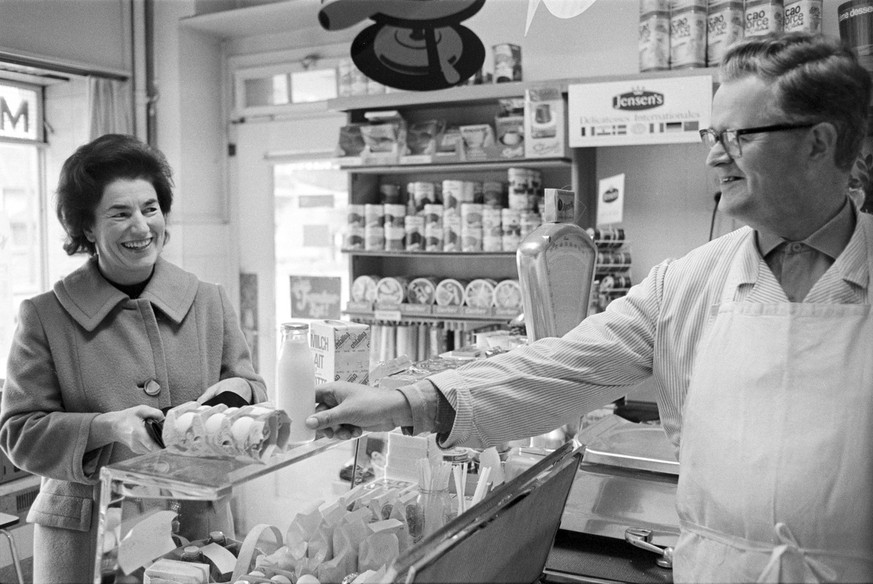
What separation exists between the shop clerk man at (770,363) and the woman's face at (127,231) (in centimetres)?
95

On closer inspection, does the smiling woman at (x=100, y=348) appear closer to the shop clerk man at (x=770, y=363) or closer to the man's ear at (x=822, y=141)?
the shop clerk man at (x=770, y=363)

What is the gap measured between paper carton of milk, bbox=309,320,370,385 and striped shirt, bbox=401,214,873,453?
0.15 metres

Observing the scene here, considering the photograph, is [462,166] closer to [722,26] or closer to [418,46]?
[722,26]

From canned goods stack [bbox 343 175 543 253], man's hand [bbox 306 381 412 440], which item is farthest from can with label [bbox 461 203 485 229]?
man's hand [bbox 306 381 412 440]

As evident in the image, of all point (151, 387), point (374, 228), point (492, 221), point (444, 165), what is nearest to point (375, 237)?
point (374, 228)

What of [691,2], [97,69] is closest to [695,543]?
[691,2]

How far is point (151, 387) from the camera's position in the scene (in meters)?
2.18

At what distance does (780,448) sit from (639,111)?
288cm

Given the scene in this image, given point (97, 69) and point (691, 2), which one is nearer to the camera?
point (691, 2)

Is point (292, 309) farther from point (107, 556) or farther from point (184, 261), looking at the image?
point (107, 556)

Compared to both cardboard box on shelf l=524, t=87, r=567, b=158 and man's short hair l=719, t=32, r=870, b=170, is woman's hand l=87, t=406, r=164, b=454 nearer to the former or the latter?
man's short hair l=719, t=32, r=870, b=170

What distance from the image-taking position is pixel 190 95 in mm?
5711

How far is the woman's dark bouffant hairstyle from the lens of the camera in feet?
7.41

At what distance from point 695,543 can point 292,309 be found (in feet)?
15.0
